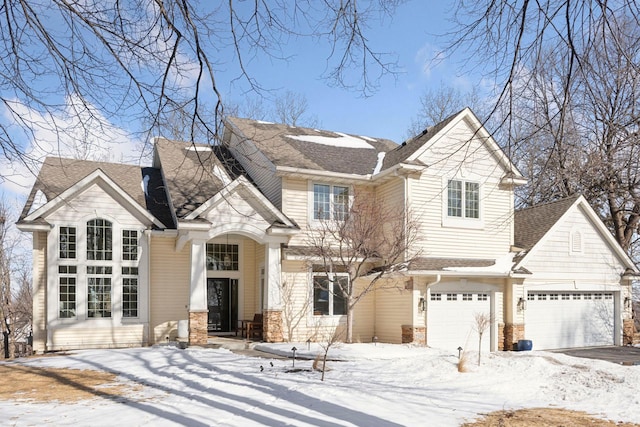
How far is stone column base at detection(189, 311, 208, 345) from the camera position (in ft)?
52.2

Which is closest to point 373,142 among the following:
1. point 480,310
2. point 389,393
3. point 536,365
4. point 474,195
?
point 474,195

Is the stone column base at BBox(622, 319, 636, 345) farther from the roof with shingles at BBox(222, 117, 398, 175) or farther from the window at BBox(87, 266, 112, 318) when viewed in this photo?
the window at BBox(87, 266, 112, 318)

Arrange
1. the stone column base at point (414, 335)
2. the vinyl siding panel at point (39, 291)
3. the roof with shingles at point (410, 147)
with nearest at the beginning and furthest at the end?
the vinyl siding panel at point (39, 291) < the stone column base at point (414, 335) < the roof with shingles at point (410, 147)

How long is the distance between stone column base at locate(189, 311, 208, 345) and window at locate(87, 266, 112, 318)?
2.68 metres

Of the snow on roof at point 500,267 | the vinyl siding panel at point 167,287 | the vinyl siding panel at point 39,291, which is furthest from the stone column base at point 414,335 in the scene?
the vinyl siding panel at point 39,291

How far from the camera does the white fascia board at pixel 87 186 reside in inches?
615

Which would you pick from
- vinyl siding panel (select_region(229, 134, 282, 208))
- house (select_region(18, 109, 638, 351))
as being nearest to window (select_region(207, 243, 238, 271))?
house (select_region(18, 109, 638, 351))

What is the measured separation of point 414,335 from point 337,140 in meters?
8.89

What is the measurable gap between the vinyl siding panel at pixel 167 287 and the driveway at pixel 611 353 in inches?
499

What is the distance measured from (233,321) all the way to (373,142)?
950 cm

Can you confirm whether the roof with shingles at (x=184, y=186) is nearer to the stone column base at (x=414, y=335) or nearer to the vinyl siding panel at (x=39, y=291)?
the vinyl siding panel at (x=39, y=291)

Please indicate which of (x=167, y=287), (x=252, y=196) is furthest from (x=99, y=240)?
(x=252, y=196)

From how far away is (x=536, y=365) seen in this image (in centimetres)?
1177

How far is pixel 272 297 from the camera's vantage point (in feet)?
55.9
